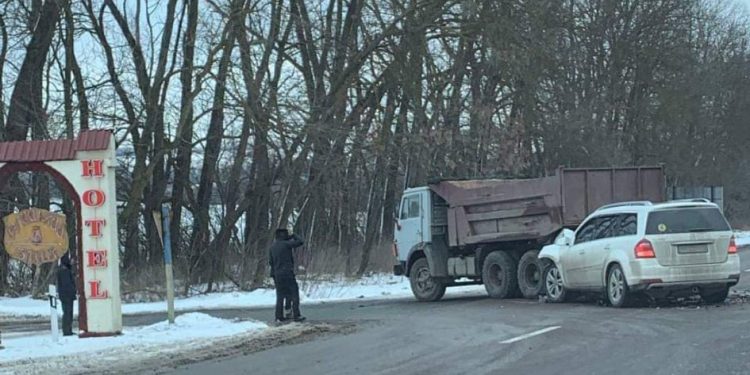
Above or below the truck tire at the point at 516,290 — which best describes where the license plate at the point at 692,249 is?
above

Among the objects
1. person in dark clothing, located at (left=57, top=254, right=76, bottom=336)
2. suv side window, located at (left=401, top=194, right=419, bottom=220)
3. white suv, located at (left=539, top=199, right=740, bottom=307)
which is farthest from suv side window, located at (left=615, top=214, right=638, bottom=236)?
person in dark clothing, located at (left=57, top=254, right=76, bottom=336)

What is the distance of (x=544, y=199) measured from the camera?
20.0 m

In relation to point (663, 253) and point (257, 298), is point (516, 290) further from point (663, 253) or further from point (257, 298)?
point (257, 298)

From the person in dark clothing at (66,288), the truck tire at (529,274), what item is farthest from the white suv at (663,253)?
the person in dark clothing at (66,288)

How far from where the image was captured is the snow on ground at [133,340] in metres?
13.4

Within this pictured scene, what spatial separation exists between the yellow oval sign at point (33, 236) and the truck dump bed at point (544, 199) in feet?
30.2

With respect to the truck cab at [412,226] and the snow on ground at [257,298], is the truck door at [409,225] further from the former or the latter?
the snow on ground at [257,298]

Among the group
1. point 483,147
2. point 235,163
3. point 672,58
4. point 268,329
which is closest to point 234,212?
point 235,163

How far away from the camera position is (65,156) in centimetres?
1491

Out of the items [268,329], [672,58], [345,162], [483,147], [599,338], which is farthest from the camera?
[672,58]

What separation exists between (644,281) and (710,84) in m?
38.3

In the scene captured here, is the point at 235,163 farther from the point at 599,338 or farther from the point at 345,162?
the point at 599,338

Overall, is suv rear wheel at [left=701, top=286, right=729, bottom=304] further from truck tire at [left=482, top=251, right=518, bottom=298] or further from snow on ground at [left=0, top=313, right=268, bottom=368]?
snow on ground at [left=0, top=313, right=268, bottom=368]

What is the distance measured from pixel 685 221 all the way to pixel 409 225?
8.05 metres
